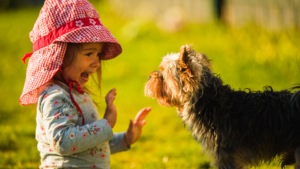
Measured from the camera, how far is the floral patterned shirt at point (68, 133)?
256cm

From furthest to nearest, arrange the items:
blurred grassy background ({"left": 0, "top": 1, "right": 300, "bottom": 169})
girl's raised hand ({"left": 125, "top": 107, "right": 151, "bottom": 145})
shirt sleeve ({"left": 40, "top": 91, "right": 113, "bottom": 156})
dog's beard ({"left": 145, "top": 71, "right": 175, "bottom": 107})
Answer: blurred grassy background ({"left": 0, "top": 1, "right": 300, "bottom": 169}) → girl's raised hand ({"left": 125, "top": 107, "right": 151, "bottom": 145}) → dog's beard ({"left": 145, "top": 71, "right": 175, "bottom": 107}) → shirt sleeve ({"left": 40, "top": 91, "right": 113, "bottom": 156})

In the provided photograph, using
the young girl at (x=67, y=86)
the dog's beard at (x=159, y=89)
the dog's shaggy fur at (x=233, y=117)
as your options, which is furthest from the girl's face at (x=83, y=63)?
the dog's shaggy fur at (x=233, y=117)

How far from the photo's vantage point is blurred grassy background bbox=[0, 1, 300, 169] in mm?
4269

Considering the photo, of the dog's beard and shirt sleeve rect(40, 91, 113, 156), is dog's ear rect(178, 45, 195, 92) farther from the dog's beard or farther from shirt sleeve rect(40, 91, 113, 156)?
shirt sleeve rect(40, 91, 113, 156)

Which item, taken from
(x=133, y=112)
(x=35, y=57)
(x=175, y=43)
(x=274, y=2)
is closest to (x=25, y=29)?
(x=175, y=43)

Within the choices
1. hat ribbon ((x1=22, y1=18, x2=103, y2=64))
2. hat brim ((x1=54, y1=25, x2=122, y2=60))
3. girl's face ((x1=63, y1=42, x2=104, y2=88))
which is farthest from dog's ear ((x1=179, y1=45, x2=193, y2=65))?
hat ribbon ((x1=22, y1=18, x2=103, y2=64))

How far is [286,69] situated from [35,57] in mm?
4912

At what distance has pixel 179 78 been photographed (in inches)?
118

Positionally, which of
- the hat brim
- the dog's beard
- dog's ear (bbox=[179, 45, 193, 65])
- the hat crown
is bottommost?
the dog's beard

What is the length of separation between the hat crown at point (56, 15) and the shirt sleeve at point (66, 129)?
60 centimetres

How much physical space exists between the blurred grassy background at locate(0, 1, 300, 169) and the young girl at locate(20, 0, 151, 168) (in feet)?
1.99

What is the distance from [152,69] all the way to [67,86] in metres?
5.12

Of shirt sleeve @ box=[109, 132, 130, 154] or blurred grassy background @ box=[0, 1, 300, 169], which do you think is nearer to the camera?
shirt sleeve @ box=[109, 132, 130, 154]

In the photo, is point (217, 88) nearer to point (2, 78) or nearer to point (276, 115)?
point (276, 115)
